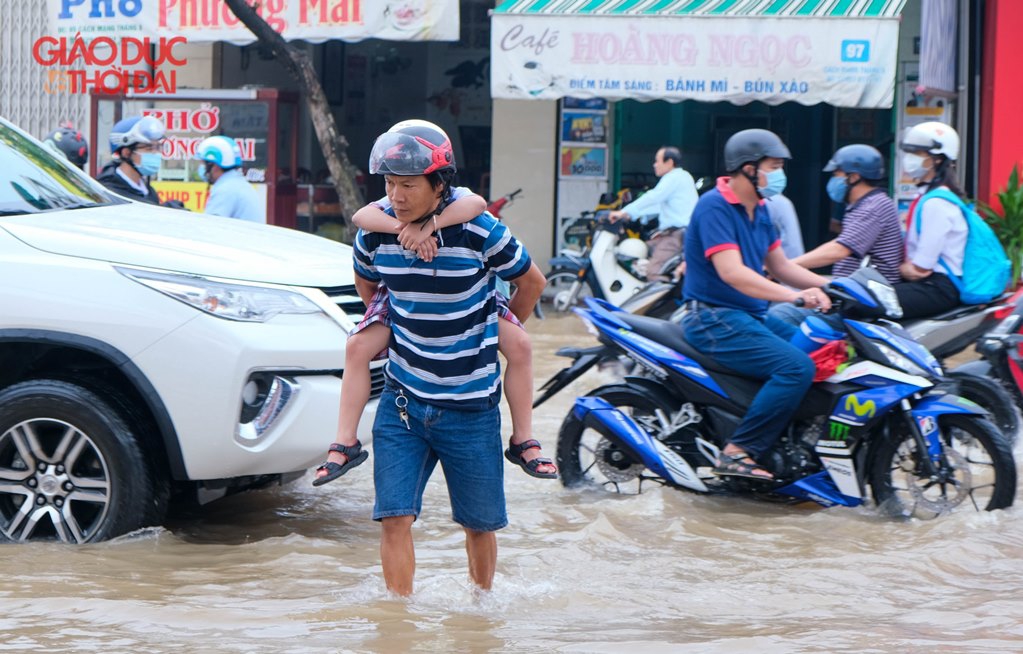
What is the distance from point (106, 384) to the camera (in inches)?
201

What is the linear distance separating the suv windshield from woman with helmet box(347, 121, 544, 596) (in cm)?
195

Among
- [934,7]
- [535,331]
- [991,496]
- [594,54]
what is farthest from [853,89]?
[991,496]

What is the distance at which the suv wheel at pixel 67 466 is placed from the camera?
495 centimetres

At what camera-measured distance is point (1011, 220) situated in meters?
12.3

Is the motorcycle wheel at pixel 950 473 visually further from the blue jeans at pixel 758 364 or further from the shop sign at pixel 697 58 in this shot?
the shop sign at pixel 697 58

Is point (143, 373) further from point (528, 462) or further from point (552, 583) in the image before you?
point (552, 583)

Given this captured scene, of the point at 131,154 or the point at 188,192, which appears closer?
the point at 131,154

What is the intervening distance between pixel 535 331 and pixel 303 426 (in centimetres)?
748

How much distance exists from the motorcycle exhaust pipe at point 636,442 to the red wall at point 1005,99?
782 cm

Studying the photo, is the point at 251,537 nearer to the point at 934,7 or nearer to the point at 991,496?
the point at 991,496

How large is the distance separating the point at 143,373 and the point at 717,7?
29.6ft

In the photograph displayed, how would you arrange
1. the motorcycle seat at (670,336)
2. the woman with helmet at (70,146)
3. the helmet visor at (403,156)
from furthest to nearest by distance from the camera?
the woman with helmet at (70,146) < the motorcycle seat at (670,336) < the helmet visor at (403,156)

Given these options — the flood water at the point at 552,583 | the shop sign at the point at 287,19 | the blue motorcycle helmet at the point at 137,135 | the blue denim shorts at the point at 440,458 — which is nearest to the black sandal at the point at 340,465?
the blue denim shorts at the point at 440,458

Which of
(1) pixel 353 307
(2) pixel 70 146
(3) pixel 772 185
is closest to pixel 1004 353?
(3) pixel 772 185
